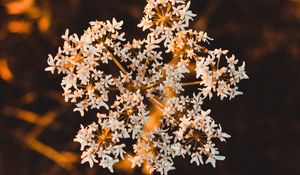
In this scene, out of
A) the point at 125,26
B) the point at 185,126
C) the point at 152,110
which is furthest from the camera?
the point at 125,26

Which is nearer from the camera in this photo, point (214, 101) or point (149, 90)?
point (149, 90)

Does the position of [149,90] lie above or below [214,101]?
below

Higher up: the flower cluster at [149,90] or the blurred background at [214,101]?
the blurred background at [214,101]

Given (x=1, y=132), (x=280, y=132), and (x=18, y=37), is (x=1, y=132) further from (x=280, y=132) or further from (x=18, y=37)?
(x=280, y=132)

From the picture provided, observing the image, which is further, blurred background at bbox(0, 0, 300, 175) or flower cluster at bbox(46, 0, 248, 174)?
blurred background at bbox(0, 0, 300, 175)

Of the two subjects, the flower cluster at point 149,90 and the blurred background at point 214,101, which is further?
the blurred background at point 214,101

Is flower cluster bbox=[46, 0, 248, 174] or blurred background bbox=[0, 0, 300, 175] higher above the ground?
blurred background bbox=[0, 0, 300, 175]

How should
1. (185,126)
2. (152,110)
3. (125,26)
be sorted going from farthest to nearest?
(125,26), (152,110), (185,126)

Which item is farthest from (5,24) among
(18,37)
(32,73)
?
(32,73)
